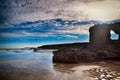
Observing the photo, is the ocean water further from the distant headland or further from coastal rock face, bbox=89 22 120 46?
coastal rock face, bbox=89 22 120 46

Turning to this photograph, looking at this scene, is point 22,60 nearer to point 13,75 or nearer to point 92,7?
point 13,75

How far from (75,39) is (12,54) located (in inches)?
33.2

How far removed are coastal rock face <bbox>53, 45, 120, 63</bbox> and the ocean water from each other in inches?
2.2

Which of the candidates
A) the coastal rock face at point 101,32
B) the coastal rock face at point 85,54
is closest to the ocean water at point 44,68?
the coastal rock face at point 85,54

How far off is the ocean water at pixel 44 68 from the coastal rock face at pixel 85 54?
6cm

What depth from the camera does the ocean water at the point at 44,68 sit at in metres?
2.80

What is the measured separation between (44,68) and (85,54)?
0.55 meters

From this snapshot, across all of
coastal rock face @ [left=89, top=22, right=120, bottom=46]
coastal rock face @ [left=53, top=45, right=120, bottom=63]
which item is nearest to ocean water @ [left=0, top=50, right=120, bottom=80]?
coastal rock face @ [left=53, top=45, right=120, bottom=63]

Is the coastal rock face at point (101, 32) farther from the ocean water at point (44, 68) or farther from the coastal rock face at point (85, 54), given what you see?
the ocean water at point (44, 68)

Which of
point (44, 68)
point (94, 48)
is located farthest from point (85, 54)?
point (44, 68)

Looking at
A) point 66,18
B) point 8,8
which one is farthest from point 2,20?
point 66,18

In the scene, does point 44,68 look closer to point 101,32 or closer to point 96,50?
point 96,50

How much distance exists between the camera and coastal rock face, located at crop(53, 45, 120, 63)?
2.86 metres

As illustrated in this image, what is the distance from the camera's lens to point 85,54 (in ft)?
9.50
